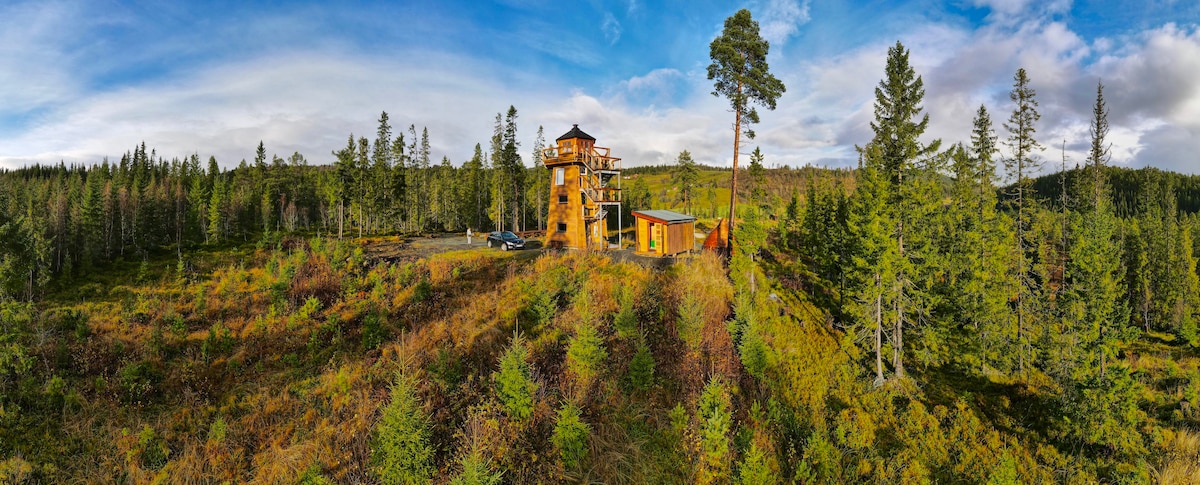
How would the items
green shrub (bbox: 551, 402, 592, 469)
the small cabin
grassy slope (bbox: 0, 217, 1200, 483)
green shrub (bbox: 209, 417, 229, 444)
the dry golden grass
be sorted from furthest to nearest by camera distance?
the small cabin < the dry golden grass < green shrub (bbox: 209, 417, 229, 444) < grassy slope (bbox: 0, 217, 1200, 483) < green shrub (bbox: 551, 402, 592, 469)

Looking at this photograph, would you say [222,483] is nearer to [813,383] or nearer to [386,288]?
[386,288]

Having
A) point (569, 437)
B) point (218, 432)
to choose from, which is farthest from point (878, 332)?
point (218, 432)

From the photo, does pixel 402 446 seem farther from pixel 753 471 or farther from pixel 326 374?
pixel 326 374

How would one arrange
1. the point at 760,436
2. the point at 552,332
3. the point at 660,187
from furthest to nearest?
the point at 660,187 < the point at 552,332 < the point at 760,436

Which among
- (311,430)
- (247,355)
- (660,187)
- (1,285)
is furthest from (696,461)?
(660,187)

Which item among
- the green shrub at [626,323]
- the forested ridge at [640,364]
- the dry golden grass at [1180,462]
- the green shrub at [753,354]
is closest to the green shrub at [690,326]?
the forested ridge at [640,364]

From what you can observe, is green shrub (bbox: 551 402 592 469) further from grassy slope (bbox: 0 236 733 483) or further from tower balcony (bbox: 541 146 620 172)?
tower balcony (bbox: 541 146 620 172)

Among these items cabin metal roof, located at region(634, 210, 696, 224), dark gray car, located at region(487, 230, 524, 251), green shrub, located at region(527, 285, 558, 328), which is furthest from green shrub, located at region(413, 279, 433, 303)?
cabin metal roof, located at region(634, 210, 696, 224)

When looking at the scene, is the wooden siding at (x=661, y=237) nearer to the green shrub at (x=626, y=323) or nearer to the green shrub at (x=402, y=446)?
the green shrub at (x=626, y=323)
